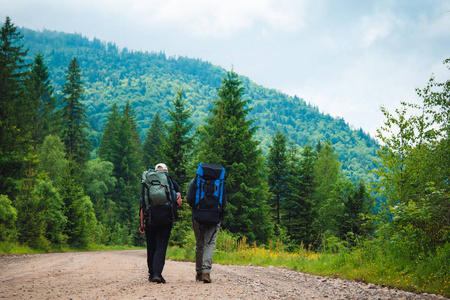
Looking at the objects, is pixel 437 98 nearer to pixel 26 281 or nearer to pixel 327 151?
pixel 26 281

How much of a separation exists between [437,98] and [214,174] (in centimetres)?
788

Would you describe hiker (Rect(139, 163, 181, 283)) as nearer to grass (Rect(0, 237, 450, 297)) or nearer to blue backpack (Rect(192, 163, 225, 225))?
blue backpack (Rect(192, 163, 225, 225))

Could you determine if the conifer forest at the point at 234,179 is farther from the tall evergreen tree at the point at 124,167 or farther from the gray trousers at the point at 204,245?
the gray trousers at the point at 204,245

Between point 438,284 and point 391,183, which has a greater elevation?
point 391,183

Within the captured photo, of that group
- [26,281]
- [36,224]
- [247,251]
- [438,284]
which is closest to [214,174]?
[26,281]

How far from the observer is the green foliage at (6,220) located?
52.2ft

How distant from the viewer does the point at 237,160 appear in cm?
2348

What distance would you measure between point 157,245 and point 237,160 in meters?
17.1

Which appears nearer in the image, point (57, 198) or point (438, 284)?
point (438, 284)

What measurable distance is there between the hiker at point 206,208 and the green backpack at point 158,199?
0.39m

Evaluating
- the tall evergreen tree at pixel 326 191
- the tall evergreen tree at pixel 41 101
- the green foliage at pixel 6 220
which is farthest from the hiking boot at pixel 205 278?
the tall evergreen tree at pixel 41 101

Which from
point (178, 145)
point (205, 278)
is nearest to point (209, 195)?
point (205, 278)

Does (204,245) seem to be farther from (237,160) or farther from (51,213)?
(51,213)

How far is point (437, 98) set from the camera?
1041 cm
